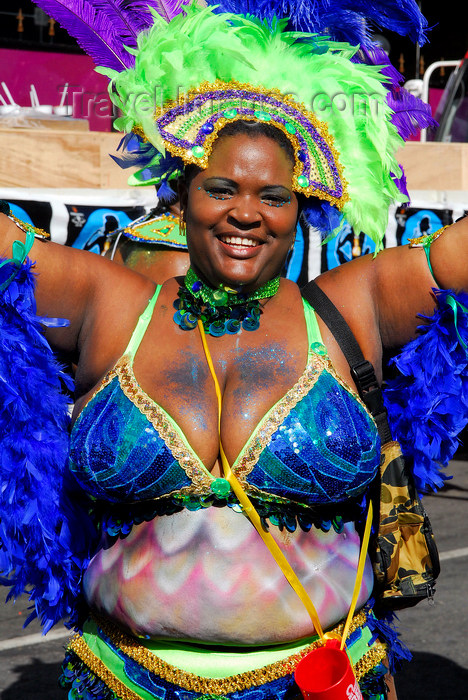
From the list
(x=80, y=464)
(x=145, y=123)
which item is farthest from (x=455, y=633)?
(x=145, y=123)

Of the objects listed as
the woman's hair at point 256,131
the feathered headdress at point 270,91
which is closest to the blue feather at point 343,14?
the feathered headdress at point 270,91

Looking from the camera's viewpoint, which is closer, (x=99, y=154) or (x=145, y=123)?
(x=145, y=123)

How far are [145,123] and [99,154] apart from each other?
3941 millimetres

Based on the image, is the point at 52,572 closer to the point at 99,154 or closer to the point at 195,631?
the point at 195,631

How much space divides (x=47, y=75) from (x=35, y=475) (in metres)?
8.59

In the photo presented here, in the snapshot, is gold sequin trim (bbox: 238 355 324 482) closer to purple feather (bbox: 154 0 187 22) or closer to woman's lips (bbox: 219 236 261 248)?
woman's lips (bbox: 219 236 261 248)

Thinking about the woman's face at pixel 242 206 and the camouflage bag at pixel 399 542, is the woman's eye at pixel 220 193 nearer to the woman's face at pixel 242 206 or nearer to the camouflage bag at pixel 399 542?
the woman's face at pixel 242 206

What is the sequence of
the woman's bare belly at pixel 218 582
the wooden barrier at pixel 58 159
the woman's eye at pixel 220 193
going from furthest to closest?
the wooden barrier at pixel 58 159, the woman's eye at pixel 220 193, the woman's bare belly at pixel 218 582

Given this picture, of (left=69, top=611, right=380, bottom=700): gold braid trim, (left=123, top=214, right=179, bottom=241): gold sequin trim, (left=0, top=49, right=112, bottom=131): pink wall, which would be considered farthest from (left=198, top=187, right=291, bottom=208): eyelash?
(left=0, top=49, right=112, bottom=131): pink wall

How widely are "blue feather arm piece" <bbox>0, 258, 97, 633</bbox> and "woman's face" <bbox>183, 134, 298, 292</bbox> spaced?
42 centimetres

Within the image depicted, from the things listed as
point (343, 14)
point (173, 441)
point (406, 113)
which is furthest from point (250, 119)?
point (173, 441)

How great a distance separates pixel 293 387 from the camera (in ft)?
6.85

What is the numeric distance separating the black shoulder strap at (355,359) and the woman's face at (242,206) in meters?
0.19

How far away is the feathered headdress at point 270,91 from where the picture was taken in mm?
2129
